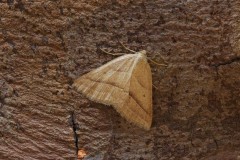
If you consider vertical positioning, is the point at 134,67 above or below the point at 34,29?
below

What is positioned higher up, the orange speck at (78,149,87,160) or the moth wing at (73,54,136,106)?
the moth wing at (73,54,136,106)

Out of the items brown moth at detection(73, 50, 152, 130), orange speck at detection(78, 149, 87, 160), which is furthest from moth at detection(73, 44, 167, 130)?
orange speck at detection(78, 149, 87, 160)

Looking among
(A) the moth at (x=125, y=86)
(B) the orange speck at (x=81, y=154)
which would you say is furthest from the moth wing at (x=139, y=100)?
(B) the orange speck at (x=81, y=154)

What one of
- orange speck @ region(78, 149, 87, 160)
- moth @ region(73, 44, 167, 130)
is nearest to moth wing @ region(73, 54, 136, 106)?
Result: moth @ region(73, 44, 167, 130)

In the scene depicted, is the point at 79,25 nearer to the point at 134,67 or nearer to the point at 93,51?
the point at 93,51

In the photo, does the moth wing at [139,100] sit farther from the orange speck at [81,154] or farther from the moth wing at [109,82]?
the orange speck at [81,154]

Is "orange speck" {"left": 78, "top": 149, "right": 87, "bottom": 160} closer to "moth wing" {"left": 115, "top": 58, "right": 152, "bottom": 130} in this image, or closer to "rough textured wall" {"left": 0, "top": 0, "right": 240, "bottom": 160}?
"rough textured wall" {"left": 0, "top": 0, "right": 240, "bottom": 160}

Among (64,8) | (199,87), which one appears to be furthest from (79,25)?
(199,87)
